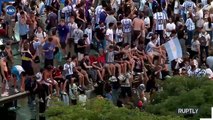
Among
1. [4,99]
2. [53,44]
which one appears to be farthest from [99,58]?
[4,99]

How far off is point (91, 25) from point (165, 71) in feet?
11.1

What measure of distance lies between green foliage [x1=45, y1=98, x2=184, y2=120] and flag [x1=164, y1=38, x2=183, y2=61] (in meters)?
8.59

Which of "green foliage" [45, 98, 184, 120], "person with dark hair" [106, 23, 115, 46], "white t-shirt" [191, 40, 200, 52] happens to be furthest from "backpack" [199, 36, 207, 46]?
"green foliage" [45, 98, 184, 120]

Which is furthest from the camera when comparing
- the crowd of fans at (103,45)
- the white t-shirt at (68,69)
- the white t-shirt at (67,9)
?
the white t-shirt at (67,9)

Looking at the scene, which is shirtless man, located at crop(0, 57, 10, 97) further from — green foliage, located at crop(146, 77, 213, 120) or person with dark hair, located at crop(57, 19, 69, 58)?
green foliage, located at crop(146, 77, 213, 120)

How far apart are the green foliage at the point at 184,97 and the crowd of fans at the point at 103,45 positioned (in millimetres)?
2933

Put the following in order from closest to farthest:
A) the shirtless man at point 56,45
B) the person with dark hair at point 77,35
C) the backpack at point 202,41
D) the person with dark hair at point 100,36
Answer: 1. the shirtless man at point 56,45
2. the person with dark hair at point 77,35
3. the person with dark hair at point 100,36
4. the backpack at point 202,41

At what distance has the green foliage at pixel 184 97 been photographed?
2162cm

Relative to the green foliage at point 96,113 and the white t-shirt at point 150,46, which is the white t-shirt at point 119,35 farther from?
the green foliage at point 96,113

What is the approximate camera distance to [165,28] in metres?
31.3

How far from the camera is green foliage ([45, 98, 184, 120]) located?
19.3 metres

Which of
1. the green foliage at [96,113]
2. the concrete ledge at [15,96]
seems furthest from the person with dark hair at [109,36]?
the green foliage at [96,113]

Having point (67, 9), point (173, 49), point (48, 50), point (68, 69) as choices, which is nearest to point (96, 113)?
point (68, 69)

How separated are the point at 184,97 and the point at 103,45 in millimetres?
8449
